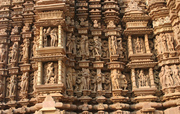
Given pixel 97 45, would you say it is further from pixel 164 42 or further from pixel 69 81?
pixel 164 42

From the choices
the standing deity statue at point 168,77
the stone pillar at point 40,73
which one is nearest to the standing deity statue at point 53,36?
the stone pillar at point 40,73

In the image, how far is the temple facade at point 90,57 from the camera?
30.6ft

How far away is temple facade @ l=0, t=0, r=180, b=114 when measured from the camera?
932 cm

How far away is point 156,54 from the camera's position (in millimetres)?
10727

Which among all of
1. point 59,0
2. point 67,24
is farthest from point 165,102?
point 59,0

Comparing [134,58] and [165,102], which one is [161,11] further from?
[165,102]

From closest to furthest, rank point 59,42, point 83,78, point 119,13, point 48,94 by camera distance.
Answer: point 48,94 < point 59,42 < point 83,78 < point 119,13

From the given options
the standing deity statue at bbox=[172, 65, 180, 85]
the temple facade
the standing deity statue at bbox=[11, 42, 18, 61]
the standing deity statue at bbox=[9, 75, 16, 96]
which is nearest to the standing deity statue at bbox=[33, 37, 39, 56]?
the temple facade

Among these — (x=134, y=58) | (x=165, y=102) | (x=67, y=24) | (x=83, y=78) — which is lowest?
(x=165, y=102)

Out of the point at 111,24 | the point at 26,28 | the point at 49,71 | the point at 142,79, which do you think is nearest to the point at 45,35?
the point at 49,71

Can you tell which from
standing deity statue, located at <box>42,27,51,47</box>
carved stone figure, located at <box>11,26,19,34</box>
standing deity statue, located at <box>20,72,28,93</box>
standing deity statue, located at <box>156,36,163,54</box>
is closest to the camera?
standing deity statue, located at <box>42,27,51,47</box>

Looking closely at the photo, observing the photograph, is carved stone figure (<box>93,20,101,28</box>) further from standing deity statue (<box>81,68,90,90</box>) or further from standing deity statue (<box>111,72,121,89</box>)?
standing deity statue (<box>111,72,121,89</box>)

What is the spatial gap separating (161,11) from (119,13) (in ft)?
7.19

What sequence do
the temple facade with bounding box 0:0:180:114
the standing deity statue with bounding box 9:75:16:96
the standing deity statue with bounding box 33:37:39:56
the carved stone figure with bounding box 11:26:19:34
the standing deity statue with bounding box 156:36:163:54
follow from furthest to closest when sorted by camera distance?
the carved stone figure with bounding box 11:26:19:34
the standing deity statue with bounding box 33:37:39:56
the standing deity statue with bounding box 156:36:163:54
the standing deity statue with bounding box 9:75:16:96
the temple facade with bounding box 0:0:180:114
